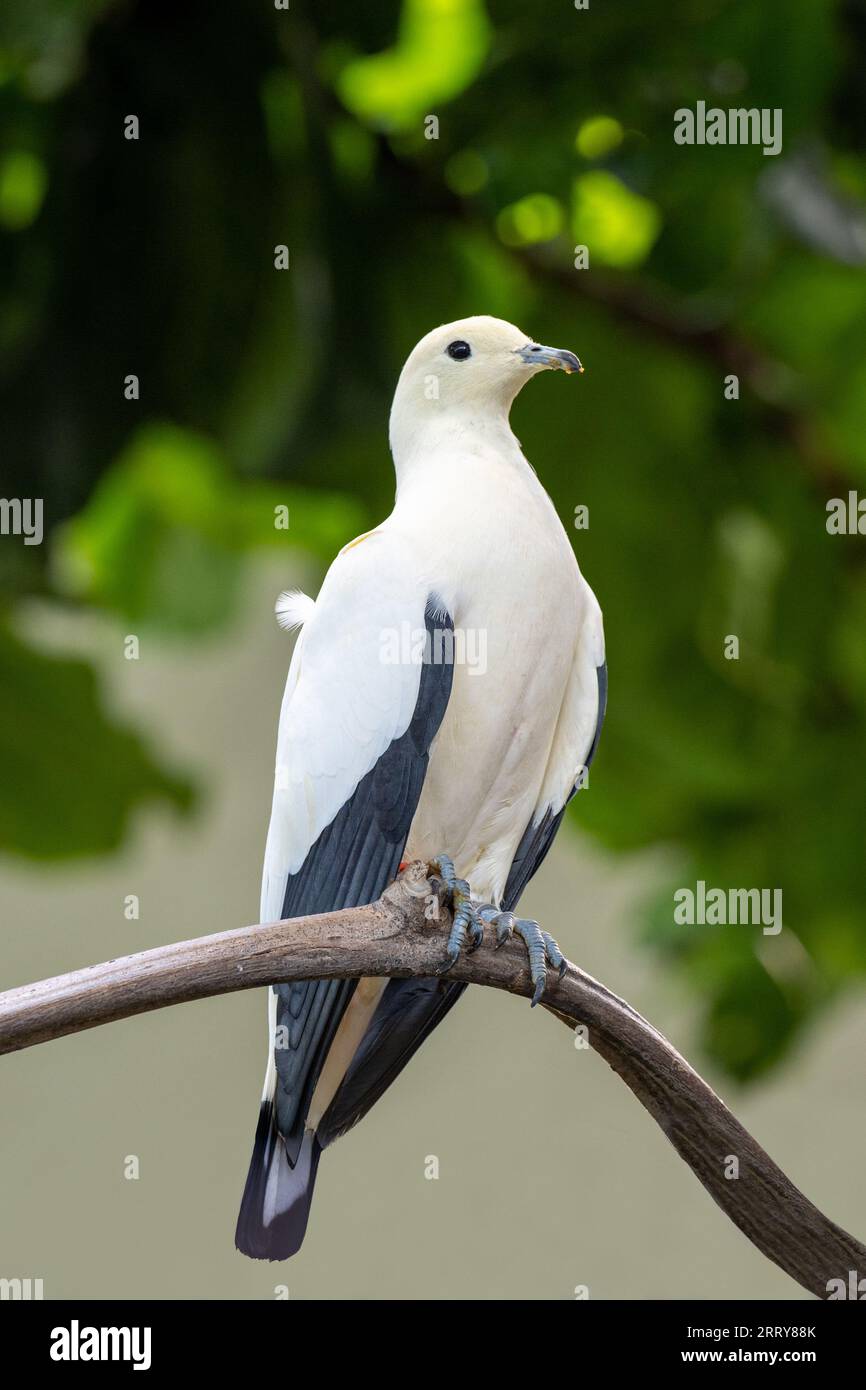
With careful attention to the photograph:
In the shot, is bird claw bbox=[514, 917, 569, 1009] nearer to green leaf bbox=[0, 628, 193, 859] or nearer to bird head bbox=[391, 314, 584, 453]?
bird head bbox=[391, 314, 584, 453]

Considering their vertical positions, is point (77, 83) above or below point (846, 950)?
above

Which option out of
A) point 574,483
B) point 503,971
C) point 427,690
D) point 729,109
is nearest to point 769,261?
point 729,109

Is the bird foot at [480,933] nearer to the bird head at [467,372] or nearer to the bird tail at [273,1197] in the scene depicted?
the bird tail at [273,1197]

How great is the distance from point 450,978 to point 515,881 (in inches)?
9.8

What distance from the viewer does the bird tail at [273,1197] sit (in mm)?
824

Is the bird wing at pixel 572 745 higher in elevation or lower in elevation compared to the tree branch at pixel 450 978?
higher

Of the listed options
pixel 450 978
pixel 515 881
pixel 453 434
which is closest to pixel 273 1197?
pixel 450 978

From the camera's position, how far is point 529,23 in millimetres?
1698

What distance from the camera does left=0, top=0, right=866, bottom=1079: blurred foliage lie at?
1.70 m

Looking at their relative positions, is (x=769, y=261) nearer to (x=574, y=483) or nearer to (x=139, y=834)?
(x=574, y=483)

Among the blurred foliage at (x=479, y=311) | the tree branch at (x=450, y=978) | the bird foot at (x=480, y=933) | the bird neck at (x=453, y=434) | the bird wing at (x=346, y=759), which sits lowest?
the tree branch at (x=450, y=978)

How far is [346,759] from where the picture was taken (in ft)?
3.08

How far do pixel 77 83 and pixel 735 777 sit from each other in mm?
1200

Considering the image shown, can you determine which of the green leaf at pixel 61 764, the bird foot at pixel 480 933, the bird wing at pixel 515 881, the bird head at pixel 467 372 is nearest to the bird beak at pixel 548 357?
the bird head at pixel 467 372
